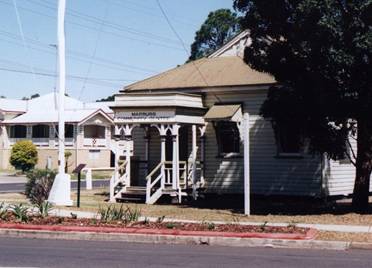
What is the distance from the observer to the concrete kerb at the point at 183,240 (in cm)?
1291

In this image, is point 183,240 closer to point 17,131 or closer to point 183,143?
point 183,143

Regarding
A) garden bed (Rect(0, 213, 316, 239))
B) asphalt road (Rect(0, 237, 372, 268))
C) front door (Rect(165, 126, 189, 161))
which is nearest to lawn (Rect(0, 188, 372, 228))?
garden bed (Rect(0, 213, 316, 239))

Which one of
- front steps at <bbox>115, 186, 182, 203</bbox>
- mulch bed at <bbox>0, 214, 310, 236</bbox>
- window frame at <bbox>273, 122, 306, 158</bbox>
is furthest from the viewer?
front steps at <bbox>115, 186, 182, 203</bbox>

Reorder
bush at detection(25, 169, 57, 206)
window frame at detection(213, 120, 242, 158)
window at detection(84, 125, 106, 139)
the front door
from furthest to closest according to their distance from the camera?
1. window at detection(84, 125, 106, 139)
2. the front door
3. window frame at detection(213, 120, 242, 158)
4. bush at detection(25, 169, 57, 206)

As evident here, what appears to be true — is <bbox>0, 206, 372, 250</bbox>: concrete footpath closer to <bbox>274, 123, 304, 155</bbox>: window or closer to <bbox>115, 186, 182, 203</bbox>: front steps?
<bbox>274, 123, 304, 155</bbox>: window

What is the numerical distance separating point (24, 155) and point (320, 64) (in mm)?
37167

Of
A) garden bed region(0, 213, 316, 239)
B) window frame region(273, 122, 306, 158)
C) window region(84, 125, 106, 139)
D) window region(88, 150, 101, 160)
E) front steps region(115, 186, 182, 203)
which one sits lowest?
garden bed region(0, 213, 316, 239)

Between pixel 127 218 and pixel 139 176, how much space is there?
929 centimetres

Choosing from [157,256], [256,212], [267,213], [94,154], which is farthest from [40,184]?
[94,154]

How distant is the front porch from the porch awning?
55 centimetres

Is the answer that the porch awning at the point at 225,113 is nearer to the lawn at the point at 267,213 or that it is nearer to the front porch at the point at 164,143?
the front porch at the point at 164,143

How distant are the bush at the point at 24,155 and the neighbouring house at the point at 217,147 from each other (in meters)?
26.8

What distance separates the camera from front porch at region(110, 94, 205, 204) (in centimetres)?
2188

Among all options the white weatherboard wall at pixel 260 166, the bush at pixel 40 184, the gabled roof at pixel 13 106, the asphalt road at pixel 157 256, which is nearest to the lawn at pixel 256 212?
the white weatherboard wall at pixel 260 166
